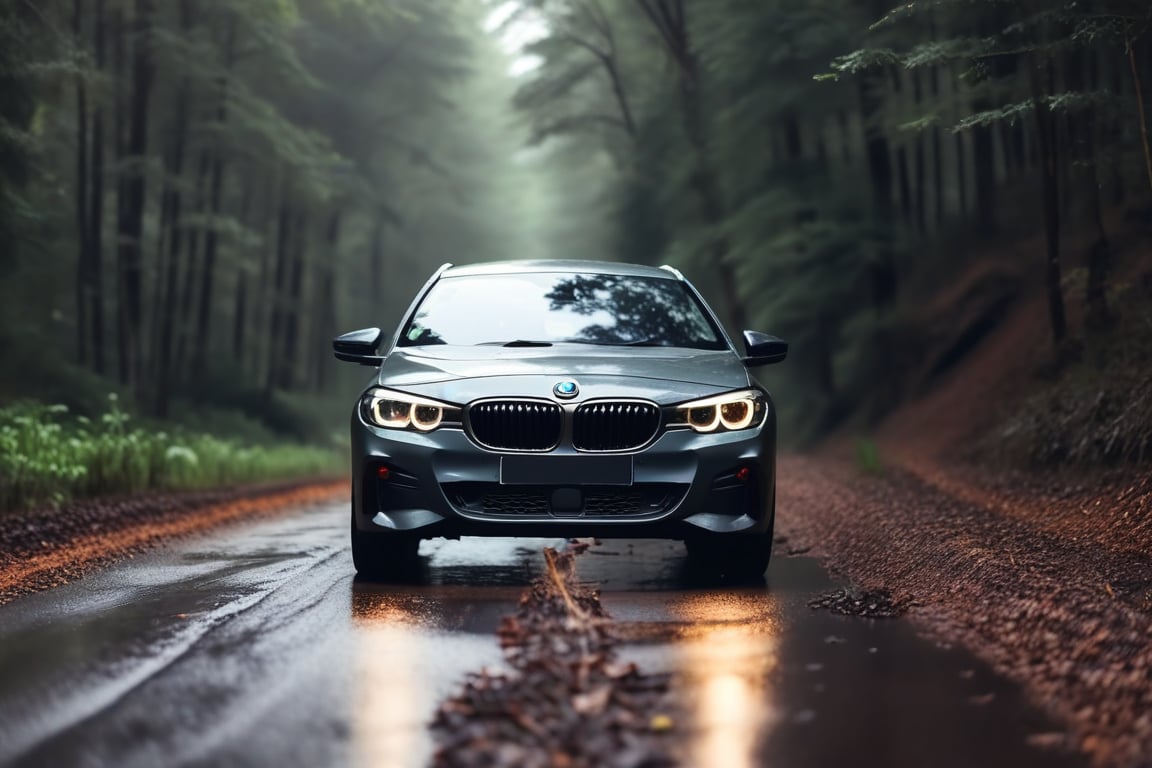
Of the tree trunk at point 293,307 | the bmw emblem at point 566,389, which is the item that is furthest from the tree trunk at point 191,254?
the bmw emblem at point 566,389

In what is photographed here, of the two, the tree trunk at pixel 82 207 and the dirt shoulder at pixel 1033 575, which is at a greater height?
the tree trunk at pixel 82 207

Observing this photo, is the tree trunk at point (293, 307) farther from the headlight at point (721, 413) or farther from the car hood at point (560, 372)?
the headlight at point (721, 413)

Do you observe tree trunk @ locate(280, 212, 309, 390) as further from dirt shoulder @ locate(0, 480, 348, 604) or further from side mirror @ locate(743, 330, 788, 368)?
side mirror @ locate(743, 330, 788, 368)

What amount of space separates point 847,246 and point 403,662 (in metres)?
19.8

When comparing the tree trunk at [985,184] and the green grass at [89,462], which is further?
the tree trunk at [985,184]

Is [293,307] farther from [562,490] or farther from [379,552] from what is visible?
[562,490]

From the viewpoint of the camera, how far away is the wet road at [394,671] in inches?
159

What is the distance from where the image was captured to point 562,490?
6.98 metres

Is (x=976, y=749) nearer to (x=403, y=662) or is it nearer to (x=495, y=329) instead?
(x=403, y=662)

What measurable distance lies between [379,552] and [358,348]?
1.41 m

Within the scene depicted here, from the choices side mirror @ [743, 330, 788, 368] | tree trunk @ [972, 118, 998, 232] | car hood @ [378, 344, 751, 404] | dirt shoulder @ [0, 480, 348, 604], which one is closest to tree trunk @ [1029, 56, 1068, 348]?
side mirror @ [743, 330, 788, 368]

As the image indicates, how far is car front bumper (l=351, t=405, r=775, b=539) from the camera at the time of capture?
6.98 m

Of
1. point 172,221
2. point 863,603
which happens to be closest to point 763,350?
point 863,603

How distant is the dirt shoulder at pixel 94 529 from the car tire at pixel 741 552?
145 inches
